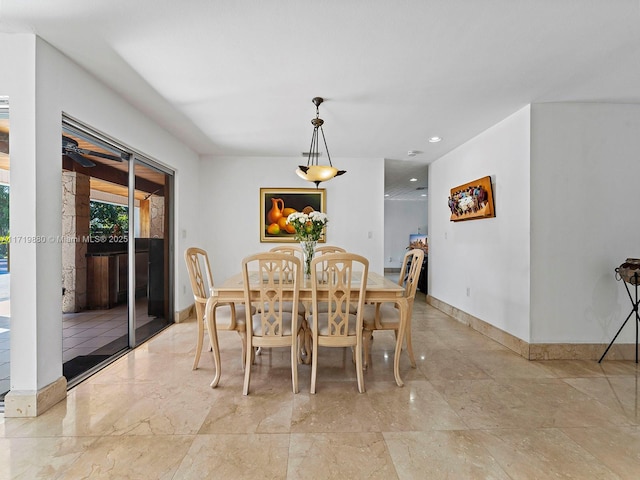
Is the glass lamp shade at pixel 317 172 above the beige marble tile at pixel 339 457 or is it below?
above

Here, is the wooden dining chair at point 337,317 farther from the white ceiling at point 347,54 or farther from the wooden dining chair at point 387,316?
the white ceiling at point 347,54

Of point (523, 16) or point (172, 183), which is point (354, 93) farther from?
point (172, 183)

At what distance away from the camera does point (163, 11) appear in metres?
1.75

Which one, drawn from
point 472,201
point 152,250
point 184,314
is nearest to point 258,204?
point 152,250

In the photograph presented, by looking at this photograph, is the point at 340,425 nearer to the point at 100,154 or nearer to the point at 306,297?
the point at 306,297

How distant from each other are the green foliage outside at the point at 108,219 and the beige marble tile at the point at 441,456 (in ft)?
9.27

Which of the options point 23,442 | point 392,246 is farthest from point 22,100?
point 392,246

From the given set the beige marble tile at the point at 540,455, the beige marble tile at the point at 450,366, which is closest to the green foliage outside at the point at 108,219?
the beige marble tile at the point at 450,366

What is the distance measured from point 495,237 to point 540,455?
2.35m

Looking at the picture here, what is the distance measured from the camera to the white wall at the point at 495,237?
121 inches

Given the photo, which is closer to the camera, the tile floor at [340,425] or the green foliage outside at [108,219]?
the tile floor at [340,425]

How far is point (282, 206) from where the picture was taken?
197 inches

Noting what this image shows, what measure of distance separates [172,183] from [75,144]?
167 centimetres

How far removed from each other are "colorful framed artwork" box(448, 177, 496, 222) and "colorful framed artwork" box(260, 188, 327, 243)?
1.91 meters
